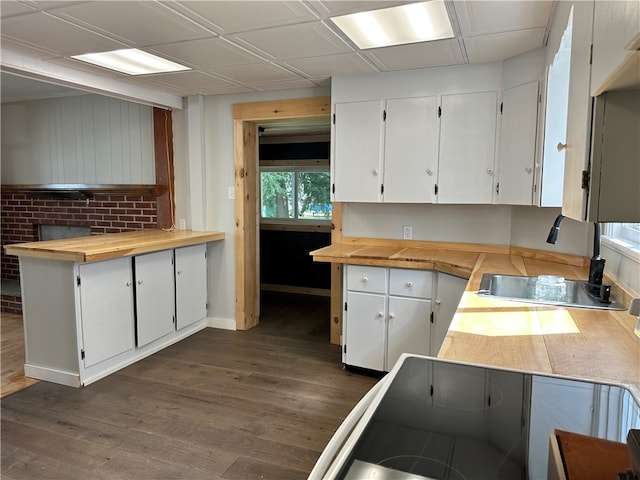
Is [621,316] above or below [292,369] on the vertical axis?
above

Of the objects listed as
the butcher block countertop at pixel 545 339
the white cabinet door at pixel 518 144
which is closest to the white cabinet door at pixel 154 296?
the butcher block countertop at pixel 545 339

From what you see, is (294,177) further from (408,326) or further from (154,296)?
(408,326)

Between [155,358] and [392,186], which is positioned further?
[155,358]

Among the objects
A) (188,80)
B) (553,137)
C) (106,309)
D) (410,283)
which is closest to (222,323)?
(106,309)

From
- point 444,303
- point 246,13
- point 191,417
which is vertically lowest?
point 191,417

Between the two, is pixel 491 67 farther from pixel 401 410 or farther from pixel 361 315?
pixel 401 410

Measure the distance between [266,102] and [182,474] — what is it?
3018mm

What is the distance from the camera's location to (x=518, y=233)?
3.07m

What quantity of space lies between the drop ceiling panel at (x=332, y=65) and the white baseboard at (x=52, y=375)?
2662 millimetres

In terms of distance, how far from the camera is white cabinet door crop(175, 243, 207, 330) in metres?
3.80

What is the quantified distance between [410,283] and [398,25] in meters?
1.61

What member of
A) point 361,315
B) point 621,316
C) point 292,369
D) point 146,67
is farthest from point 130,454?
point 146,67

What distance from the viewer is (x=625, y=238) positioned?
6.56 feet

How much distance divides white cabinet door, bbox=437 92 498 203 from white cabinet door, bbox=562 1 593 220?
1.49 metres
